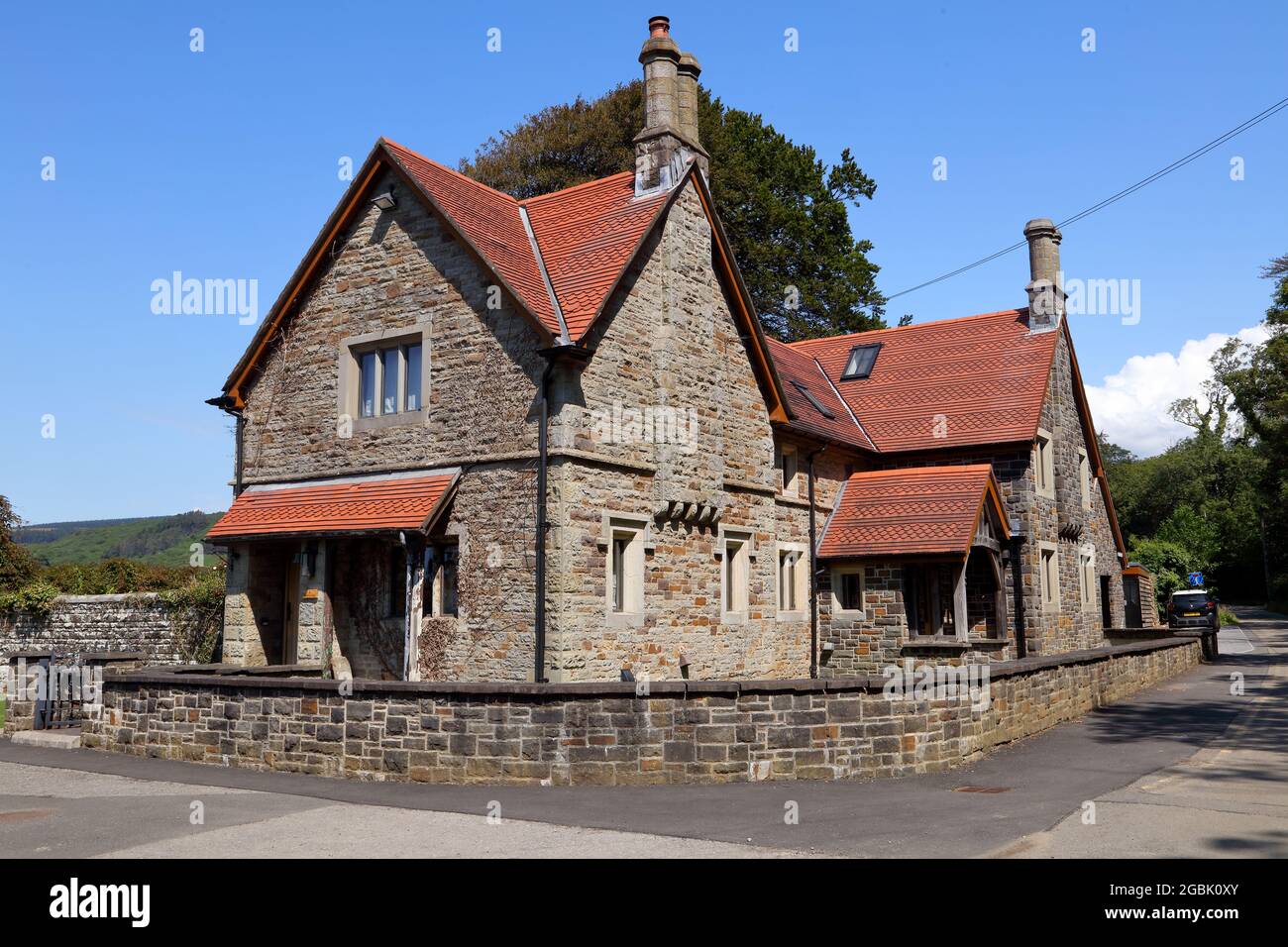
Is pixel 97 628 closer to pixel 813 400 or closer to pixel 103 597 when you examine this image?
pixel 103 597

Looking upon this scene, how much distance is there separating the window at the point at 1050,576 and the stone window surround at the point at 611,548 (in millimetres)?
13383

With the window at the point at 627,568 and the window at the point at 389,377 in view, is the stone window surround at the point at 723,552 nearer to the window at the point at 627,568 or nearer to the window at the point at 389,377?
the window at the point at 627,568

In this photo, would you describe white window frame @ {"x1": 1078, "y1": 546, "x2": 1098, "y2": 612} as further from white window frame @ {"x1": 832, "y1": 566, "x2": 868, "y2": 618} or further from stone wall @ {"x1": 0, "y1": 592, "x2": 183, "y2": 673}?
stone wall @ {"x1": 0, "y1": 592, "x2": 183, "y2": 673}

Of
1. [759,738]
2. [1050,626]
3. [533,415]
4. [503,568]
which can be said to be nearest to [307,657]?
[503,568]

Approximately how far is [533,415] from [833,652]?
35.9ft

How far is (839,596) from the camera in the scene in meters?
24.0

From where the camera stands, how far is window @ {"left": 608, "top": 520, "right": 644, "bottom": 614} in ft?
55.6

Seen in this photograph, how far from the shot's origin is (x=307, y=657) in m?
17.5

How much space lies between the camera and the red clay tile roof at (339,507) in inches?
648

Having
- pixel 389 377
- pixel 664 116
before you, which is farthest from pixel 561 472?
pixel 664 116

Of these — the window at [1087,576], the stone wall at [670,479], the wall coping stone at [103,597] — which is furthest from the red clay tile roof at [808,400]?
the wall coping stone at [103,597]

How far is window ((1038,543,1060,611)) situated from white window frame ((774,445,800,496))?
739 cm

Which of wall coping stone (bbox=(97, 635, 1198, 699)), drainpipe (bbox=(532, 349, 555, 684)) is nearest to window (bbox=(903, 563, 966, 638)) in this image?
drainpipe (bbox=(532, 349, 555, 684))
